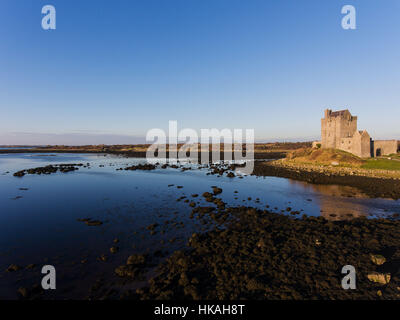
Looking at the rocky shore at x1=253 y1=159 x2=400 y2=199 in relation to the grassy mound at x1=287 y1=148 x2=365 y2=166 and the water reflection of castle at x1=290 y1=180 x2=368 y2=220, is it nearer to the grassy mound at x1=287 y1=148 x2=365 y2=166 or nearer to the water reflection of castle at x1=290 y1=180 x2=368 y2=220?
the water reflection of castle at x1=290 y1=180 x2=368 y2=220

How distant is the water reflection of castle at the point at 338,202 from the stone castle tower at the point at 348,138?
75.8 feet

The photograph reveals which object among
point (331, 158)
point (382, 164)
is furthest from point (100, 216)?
point (331, 158)

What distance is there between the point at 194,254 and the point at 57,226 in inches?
492

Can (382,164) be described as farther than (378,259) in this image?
Yes

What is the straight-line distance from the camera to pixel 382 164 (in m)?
36.3

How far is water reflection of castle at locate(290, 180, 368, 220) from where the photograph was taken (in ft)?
57.5

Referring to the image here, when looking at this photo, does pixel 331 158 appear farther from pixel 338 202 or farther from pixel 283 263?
pixel 283 263

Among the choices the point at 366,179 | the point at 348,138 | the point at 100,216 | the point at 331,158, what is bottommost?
the point at 100,216

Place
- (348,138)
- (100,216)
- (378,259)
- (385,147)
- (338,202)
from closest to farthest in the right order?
(378,259) → (100,216) → (338,202) → (385,147) → (348,138)

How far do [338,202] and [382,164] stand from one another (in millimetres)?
24982

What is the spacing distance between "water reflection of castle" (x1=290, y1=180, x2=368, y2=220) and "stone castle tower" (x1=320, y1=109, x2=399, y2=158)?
23111 mm

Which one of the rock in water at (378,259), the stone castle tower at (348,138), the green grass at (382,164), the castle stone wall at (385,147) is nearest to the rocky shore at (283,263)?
the rock in water at (378,259)
